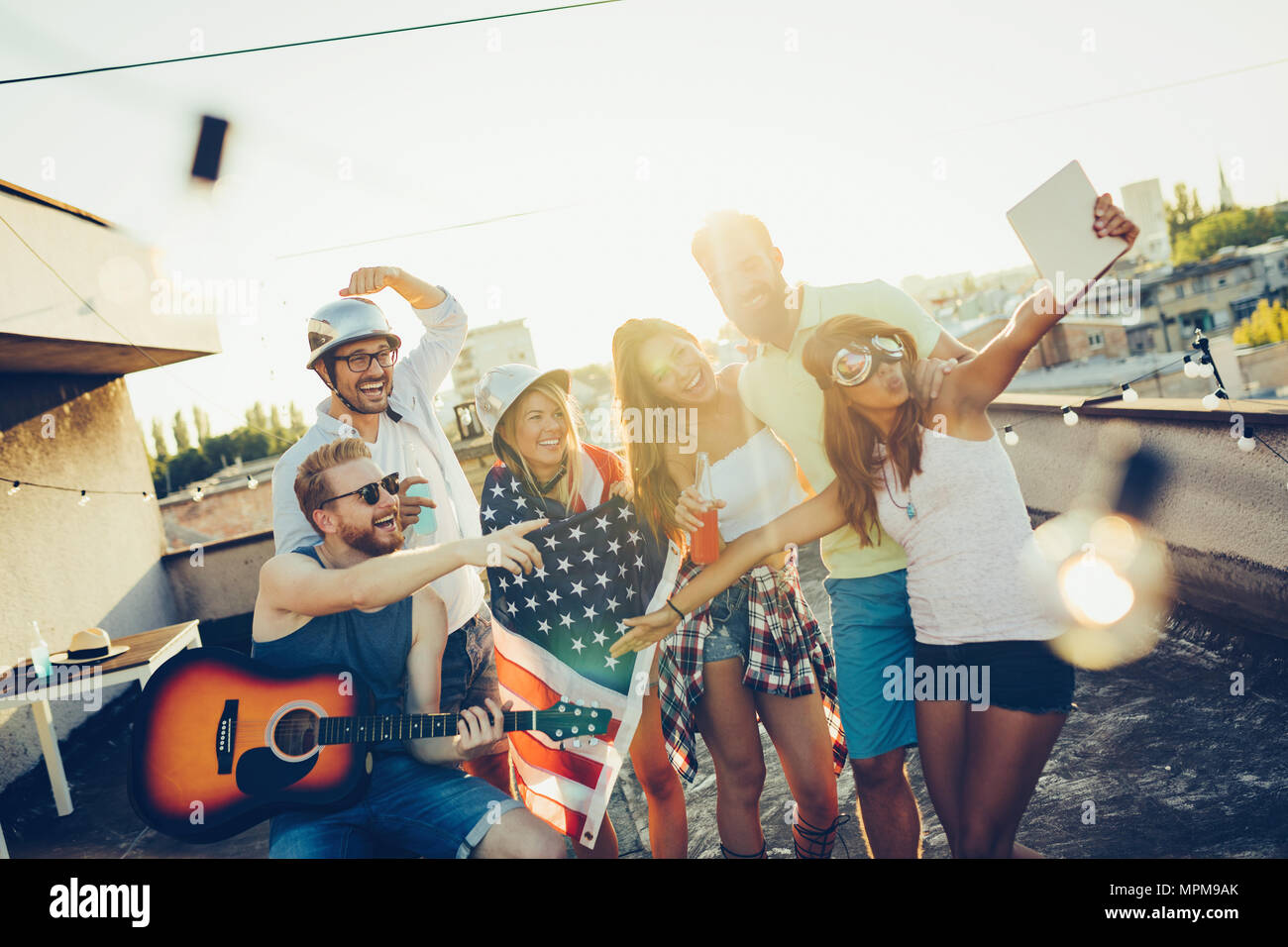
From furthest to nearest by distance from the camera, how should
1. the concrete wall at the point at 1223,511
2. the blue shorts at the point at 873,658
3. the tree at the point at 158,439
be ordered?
the tree at the point at 158,439 → the concrete wall at the point at 1223,511 → the blue shorts at the point at 873,658

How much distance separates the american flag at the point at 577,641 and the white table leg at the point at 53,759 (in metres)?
4.36

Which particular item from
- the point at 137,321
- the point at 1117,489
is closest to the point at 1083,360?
the point at 1117,489

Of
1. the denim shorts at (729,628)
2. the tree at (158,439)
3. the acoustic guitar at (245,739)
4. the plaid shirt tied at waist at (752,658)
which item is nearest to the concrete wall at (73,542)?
the acoustic guitar at (245,739)

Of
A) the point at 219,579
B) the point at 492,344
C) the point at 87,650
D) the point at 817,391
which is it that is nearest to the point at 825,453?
the point at 817,391

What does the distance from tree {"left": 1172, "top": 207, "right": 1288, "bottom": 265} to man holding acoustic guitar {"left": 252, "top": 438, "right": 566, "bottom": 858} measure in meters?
92.2

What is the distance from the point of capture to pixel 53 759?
5.31m

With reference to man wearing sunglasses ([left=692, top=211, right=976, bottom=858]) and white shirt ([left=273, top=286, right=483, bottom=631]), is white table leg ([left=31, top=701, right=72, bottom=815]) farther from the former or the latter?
man wearing sunglasses ([left=692, top=211, right=976, bottom=858])

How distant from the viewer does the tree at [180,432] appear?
68438mm

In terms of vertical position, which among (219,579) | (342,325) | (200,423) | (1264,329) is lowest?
(219,579)

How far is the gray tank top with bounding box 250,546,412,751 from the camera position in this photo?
2.36 meters

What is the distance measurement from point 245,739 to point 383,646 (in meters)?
0.47

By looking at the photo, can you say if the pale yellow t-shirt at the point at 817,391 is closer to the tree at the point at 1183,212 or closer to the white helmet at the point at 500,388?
the white helmet at the point at 500,388

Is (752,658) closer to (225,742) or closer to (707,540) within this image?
(707,540)
